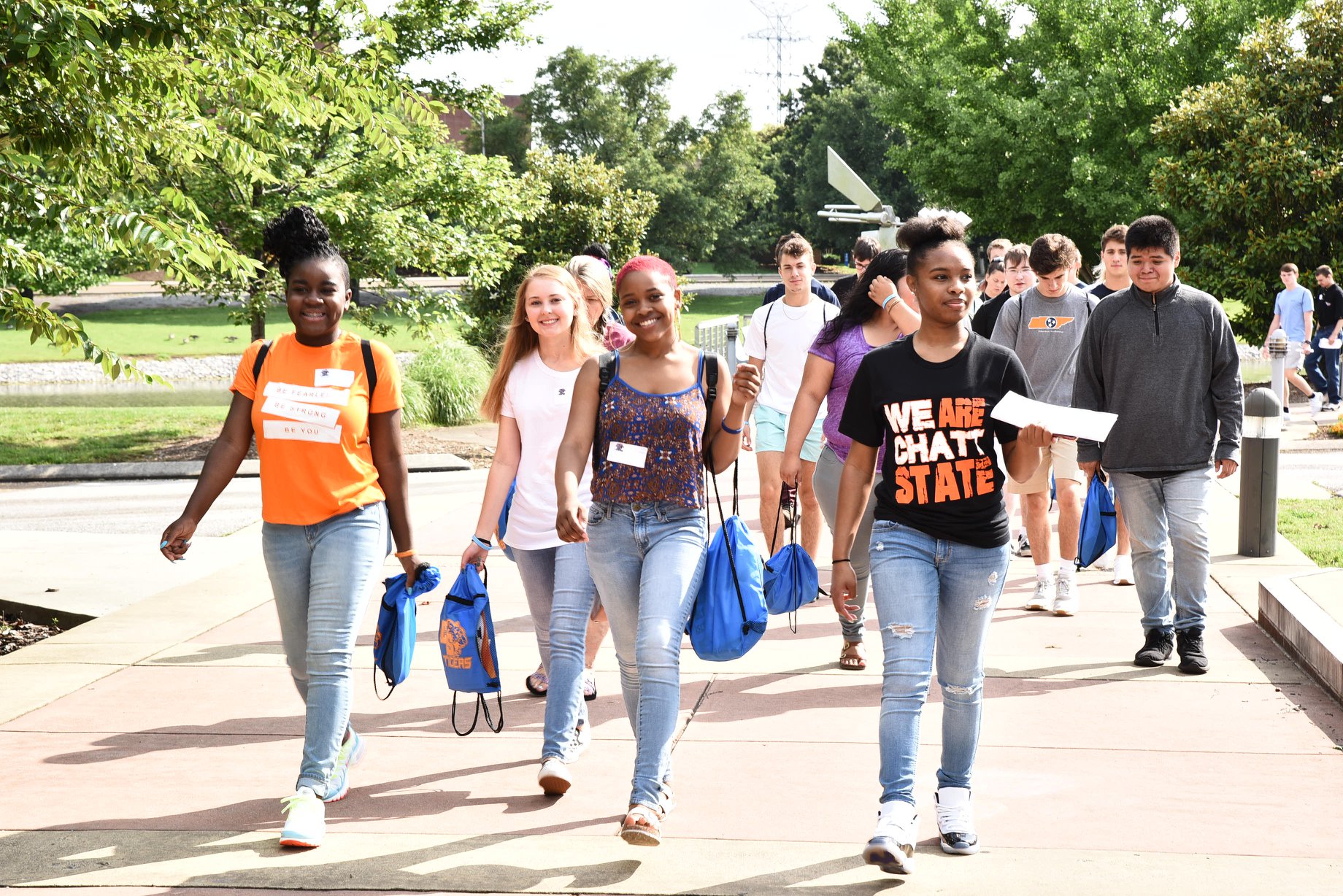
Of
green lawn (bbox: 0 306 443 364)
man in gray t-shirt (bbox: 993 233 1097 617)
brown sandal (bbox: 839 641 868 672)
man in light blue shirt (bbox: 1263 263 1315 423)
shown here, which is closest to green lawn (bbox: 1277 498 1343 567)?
man in gray t-shirt (bbox: 993 233 1097 617)

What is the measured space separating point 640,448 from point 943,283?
103 centimetres

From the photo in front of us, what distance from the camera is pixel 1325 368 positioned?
1778 centimetres

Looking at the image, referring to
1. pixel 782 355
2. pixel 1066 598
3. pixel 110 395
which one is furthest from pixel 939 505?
pixel 110 395

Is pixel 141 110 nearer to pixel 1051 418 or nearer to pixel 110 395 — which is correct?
pixel 1051 418

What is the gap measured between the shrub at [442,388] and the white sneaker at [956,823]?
15.4 meters

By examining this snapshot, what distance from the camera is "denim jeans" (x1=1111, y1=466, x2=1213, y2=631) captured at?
6.14m

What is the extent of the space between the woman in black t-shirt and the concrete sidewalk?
0.37m

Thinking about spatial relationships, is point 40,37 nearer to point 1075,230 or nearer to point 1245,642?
point 1245,642

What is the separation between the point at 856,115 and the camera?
70.1m

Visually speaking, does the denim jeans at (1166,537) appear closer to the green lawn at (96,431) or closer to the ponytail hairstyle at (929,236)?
the ponytail hairstyle at (929,236)

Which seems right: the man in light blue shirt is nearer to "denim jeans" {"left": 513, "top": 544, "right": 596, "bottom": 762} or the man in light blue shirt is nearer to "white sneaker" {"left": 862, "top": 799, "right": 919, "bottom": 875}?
"denim jeans" {"left": 513, "top": 544, "right": 596, "bottom": 762}

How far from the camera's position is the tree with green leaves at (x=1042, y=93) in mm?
28859

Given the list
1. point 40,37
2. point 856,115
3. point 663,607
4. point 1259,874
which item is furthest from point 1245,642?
point 856,115

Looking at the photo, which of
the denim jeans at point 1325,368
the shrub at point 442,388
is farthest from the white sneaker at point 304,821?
the denim jeans at point 1325,368
